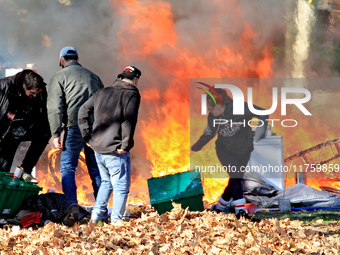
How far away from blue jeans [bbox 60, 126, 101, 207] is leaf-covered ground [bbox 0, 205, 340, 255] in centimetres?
63

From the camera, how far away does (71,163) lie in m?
4.28

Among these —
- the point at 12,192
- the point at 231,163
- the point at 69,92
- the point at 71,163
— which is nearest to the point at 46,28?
the point at 69,92

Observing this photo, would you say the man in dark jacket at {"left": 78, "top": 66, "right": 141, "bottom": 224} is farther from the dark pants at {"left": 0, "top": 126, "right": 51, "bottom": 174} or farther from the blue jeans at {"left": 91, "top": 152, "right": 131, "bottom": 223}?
the dark pants at {"left": 0, "top": 126, "right": 51, "bottom": 174}

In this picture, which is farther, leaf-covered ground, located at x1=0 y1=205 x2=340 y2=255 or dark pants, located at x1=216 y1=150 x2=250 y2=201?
dark pants, located at x1=216 y1=150 x2=250 y2=201

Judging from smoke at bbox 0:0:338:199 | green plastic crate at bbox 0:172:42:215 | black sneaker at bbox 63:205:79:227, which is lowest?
black sneaker at bbox 63:205:79:227

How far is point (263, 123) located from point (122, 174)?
3.71m

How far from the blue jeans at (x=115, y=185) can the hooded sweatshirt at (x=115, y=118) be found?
0.11 m

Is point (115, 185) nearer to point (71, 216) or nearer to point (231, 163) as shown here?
point (71, 216)

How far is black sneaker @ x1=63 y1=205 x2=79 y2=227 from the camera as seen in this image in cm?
397

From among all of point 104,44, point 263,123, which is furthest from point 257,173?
point 104,44

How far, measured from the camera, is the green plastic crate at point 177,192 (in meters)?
4.48

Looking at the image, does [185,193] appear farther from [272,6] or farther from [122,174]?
[272,6]

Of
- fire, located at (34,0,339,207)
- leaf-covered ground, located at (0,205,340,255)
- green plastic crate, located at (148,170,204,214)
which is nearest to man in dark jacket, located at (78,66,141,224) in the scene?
leaf-covered ground, located at (0,205,340,255)

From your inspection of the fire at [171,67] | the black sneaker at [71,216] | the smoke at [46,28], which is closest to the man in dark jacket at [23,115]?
the black sneaker at [71,216]
